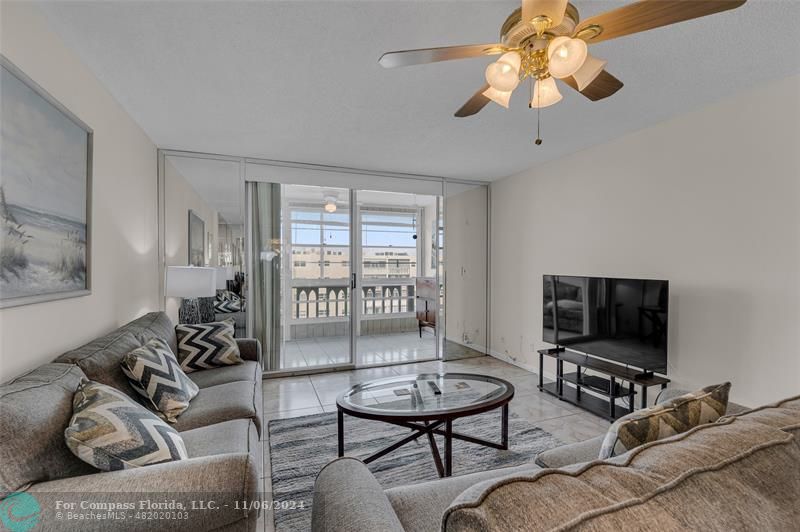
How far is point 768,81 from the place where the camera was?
2.37m

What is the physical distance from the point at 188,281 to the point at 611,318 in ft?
11.8

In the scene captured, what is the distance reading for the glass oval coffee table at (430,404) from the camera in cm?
212

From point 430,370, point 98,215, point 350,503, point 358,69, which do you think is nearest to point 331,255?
point 430,370

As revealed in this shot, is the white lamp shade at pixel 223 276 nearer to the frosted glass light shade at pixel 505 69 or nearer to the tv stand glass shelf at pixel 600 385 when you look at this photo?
the frosted glass light shade at pixel 505 69

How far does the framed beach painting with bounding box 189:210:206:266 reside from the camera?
155 inches

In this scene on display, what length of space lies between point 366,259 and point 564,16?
391 cm

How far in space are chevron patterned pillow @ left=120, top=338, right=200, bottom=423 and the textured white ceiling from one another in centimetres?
165

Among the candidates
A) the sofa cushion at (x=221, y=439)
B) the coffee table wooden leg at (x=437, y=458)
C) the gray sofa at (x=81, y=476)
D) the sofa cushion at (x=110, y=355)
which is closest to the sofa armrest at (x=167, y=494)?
the gray sofa at (x=81, y=476)

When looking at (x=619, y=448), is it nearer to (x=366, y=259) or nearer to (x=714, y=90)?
→ (x=714, y=90)

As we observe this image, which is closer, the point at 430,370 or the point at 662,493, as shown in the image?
the point at 662,493

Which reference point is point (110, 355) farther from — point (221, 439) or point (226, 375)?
point (226, 375)

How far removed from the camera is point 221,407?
2086mm

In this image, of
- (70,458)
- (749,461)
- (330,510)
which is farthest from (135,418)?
(749,461)

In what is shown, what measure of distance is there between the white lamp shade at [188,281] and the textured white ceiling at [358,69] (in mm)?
1208
